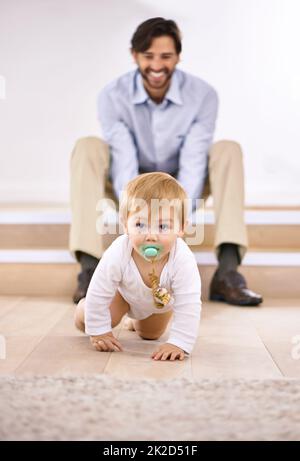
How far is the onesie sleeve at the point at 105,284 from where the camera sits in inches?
59.6

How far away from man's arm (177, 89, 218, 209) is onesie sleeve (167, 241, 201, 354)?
2.66 ft

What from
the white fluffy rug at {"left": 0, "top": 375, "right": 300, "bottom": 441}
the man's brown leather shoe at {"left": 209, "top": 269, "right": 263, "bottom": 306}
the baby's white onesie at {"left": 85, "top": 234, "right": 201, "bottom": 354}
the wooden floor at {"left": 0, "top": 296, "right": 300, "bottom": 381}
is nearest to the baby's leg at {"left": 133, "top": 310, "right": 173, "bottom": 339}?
the wooden floor at {"left": 0, "top": 296, "right": 300, "bottom": 381}

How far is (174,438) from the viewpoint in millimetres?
929

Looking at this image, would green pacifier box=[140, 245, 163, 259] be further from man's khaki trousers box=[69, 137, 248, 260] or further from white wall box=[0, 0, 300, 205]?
white wall box=[0, 0, 300, 205]

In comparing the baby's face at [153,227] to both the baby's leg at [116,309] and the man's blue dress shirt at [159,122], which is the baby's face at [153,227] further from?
the man's blue dress shirt at [159,122]

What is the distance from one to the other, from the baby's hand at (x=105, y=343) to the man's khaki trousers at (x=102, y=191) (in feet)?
2.33

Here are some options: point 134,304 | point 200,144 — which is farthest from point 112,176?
point 134,304

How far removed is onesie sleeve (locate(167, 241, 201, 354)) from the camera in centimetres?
149

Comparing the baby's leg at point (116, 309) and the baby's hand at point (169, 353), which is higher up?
the baby's leg at point (116, 309)

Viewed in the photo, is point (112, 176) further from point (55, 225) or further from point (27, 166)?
point (27, 166)

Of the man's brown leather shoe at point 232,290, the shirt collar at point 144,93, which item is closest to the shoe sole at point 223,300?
the man's brown leather shoe at point 232,290

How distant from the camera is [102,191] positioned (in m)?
2.31

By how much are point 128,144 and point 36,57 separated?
2914 mm

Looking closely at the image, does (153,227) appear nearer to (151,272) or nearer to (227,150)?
(151,272)
